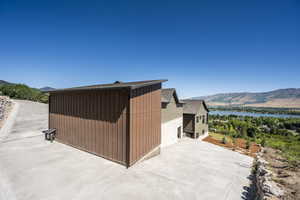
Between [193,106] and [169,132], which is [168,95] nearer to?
[169,132]

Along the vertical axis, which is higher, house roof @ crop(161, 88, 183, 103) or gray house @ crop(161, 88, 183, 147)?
house roof @ crop(161, 88, 183, 103)

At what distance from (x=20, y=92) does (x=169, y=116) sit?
3985 cm

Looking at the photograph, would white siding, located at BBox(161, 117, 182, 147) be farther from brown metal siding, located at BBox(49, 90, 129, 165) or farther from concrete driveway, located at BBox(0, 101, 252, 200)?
brown metal siding, located at BBox(49, 90, 129, 165)

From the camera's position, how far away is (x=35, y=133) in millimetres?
11422

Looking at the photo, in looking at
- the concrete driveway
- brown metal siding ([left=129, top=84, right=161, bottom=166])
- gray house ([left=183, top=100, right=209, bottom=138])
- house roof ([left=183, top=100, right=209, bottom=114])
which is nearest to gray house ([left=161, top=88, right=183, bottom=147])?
brown metal siding ([left=129, top=84, right=161, bottom=166])

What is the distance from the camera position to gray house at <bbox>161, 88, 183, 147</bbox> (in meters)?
10.8

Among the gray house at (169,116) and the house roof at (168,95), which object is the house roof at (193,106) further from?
the house roof at (168,95)

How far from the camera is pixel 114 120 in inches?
268

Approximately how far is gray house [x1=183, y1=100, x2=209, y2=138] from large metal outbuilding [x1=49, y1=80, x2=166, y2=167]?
7691mm

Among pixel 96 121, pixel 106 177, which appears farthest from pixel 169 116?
pixel 106 177

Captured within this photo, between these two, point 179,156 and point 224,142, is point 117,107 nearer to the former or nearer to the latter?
point 179,156

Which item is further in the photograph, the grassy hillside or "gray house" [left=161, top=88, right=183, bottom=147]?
the grassy hillside

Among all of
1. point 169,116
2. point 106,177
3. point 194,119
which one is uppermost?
point 169,116

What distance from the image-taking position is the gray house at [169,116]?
424 inches
